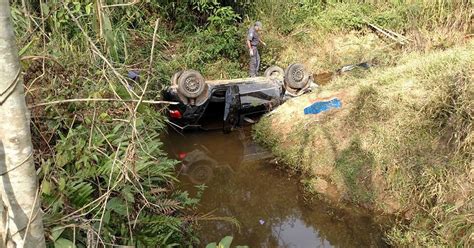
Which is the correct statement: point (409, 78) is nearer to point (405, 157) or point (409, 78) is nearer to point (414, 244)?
point (405, 157)

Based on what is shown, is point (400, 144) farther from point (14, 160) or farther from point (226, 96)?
point (14, 160)

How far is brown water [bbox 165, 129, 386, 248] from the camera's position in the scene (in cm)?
502

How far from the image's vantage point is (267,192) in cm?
588

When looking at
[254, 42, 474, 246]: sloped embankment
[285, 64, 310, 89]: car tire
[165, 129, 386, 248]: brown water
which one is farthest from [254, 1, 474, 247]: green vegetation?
[285, 64, 310, 89]: car tire

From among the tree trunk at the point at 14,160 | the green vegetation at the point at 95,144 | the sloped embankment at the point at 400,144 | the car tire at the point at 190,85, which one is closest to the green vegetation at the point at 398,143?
the sloped embankment at the point at 400,144

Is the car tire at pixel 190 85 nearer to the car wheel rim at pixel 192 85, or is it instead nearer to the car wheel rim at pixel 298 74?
the car wheel rim at pixel 192 85

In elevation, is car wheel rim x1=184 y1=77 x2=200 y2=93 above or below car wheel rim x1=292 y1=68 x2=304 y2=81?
above

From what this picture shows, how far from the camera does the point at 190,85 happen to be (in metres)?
6.70

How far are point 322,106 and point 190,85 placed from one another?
1.94m

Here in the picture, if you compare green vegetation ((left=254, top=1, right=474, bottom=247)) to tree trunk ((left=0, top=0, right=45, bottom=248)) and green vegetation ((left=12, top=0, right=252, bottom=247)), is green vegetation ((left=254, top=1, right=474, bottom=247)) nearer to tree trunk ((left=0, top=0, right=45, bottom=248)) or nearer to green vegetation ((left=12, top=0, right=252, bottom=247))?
green vegetation ((left=12, top=0, right=252, bottom=247))

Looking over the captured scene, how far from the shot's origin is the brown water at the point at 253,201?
198 inches

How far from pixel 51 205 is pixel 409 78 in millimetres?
5348

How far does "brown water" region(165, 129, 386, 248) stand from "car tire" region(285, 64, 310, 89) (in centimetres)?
116

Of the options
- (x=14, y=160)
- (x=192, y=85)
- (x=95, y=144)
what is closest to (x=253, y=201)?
(x=192, y=85)
